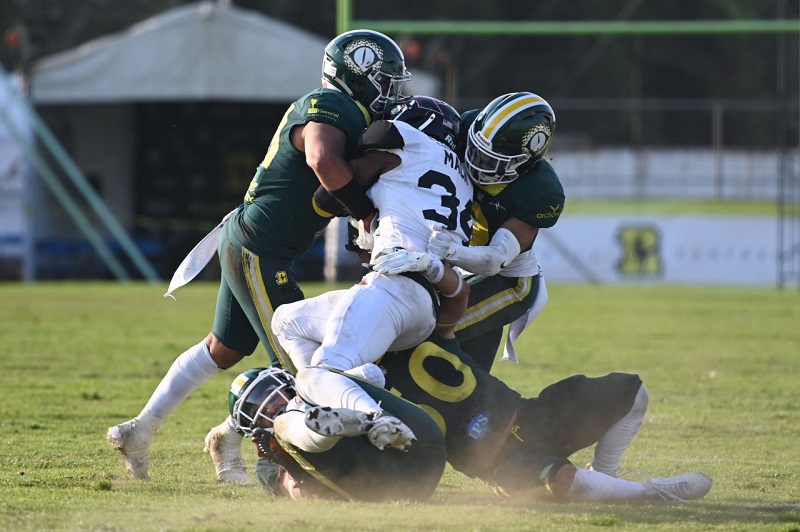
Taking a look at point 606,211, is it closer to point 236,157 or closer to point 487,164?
point 236,157

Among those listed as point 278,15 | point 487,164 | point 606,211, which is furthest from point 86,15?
point 487,164

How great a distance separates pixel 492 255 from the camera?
17.9 ft

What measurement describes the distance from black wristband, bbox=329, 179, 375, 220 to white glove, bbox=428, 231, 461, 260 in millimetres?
349

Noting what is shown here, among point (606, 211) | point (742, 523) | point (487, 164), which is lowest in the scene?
point (606, 211)

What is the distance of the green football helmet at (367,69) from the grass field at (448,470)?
5.99ft

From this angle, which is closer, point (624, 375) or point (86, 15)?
point (624, 375)

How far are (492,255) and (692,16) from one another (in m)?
14.4

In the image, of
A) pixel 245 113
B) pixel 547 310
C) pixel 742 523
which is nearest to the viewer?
pixel 742 523

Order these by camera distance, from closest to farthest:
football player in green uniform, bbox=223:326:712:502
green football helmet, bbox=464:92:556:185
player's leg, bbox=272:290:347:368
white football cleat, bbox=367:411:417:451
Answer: white football cleat, bbox=367:411:417:451, football player in green uniform, bbox=223:326:712:502, player's leg, bbox=272:290:347:368, green football helmet, bbox=464:92:556:185


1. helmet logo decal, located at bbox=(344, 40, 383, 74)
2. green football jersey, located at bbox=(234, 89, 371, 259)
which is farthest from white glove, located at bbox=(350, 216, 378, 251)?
helmet logo decal, located at bbox=(344, 40, 383, 74)

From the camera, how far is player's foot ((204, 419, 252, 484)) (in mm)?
5570

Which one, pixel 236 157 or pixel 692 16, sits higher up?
pixel 692 16

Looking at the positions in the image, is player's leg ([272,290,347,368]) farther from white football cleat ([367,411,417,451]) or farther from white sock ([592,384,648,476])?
white sock ([592,384,648,476])

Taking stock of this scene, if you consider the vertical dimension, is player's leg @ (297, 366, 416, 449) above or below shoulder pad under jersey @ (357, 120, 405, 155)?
below
